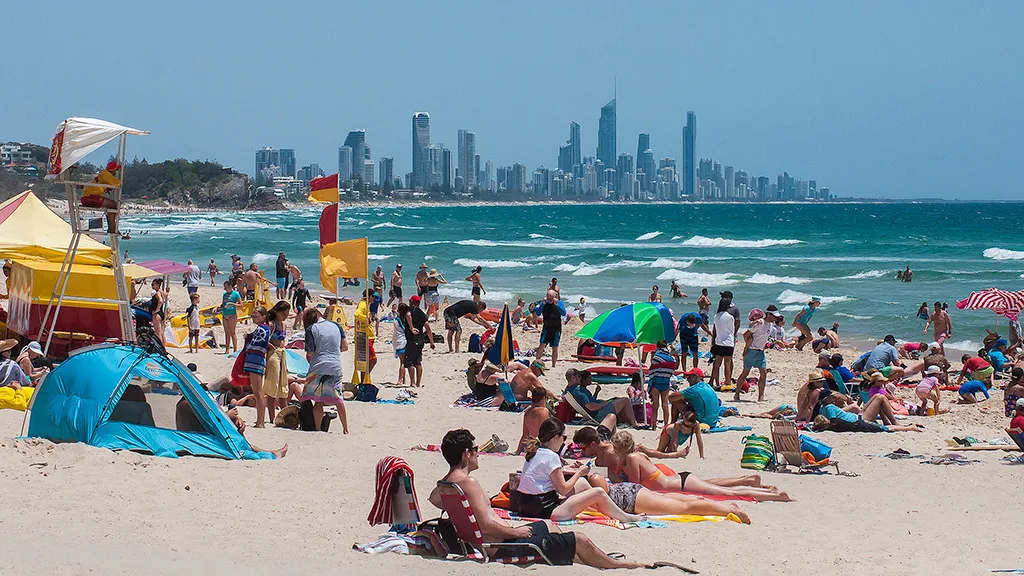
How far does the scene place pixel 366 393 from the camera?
1149 centimetres

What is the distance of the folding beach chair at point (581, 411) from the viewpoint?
10289 millimetres

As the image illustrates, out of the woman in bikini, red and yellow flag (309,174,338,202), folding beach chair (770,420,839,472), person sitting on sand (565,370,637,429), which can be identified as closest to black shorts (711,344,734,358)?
person sitting on sand (565,370,637,429)

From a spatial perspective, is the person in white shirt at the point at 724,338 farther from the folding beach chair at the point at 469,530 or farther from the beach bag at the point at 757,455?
the folding beach chair at the point at 469,530

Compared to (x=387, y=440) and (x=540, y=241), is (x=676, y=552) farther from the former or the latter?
(x=540, y=241)

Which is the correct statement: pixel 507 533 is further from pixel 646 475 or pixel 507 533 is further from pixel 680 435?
pixel 680 435

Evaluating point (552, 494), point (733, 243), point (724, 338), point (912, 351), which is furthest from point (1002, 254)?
point (552, 494)

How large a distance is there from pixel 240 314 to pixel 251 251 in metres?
32.4

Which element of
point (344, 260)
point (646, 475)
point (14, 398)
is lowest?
point (646, 475)

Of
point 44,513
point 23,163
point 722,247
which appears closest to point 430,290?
point 44,513

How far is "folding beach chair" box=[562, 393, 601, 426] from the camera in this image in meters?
10.3

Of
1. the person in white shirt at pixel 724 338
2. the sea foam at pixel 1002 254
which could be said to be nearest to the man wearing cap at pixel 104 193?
the person in white shirt at pixel 724 338

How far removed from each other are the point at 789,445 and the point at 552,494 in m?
3.11

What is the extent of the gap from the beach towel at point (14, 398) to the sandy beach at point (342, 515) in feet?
1.79

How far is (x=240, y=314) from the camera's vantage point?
17.8 metres
